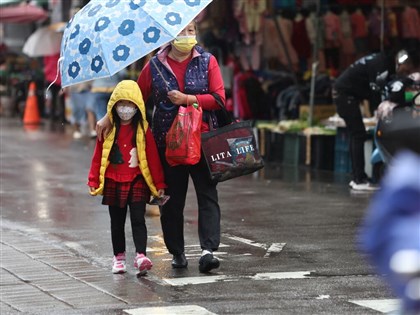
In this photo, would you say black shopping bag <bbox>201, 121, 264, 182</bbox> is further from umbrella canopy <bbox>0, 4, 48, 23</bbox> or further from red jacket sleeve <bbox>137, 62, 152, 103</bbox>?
umbrella canopy <bbox>0, 4, 48, 23</bbox>

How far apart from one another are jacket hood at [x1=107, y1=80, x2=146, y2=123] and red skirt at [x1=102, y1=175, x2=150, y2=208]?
1.55 ft

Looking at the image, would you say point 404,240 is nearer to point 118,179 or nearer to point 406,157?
point 406,157

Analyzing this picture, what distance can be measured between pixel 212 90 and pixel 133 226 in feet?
3.75

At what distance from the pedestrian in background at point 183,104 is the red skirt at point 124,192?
0.20 metres

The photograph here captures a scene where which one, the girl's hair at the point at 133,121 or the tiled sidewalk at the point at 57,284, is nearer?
the tiled sidewalk at the point at 57,284

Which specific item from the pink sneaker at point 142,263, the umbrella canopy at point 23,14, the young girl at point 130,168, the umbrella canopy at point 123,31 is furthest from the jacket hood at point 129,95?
the umbrella canopy at point 23,14

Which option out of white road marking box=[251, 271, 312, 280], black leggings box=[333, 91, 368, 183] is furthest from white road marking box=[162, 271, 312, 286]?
black leggings box=[333, 91, 368, 183]

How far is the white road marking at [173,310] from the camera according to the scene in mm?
7016

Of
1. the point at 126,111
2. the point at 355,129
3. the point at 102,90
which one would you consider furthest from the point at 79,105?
the point at 126,111

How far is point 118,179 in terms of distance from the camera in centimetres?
860

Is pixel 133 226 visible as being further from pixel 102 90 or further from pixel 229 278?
pixel 102 90

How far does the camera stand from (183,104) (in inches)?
335

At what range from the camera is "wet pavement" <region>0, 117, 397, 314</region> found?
24.6ft

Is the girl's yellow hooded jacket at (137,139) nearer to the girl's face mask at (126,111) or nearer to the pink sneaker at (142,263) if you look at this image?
the girl's face mask at (126,111)
